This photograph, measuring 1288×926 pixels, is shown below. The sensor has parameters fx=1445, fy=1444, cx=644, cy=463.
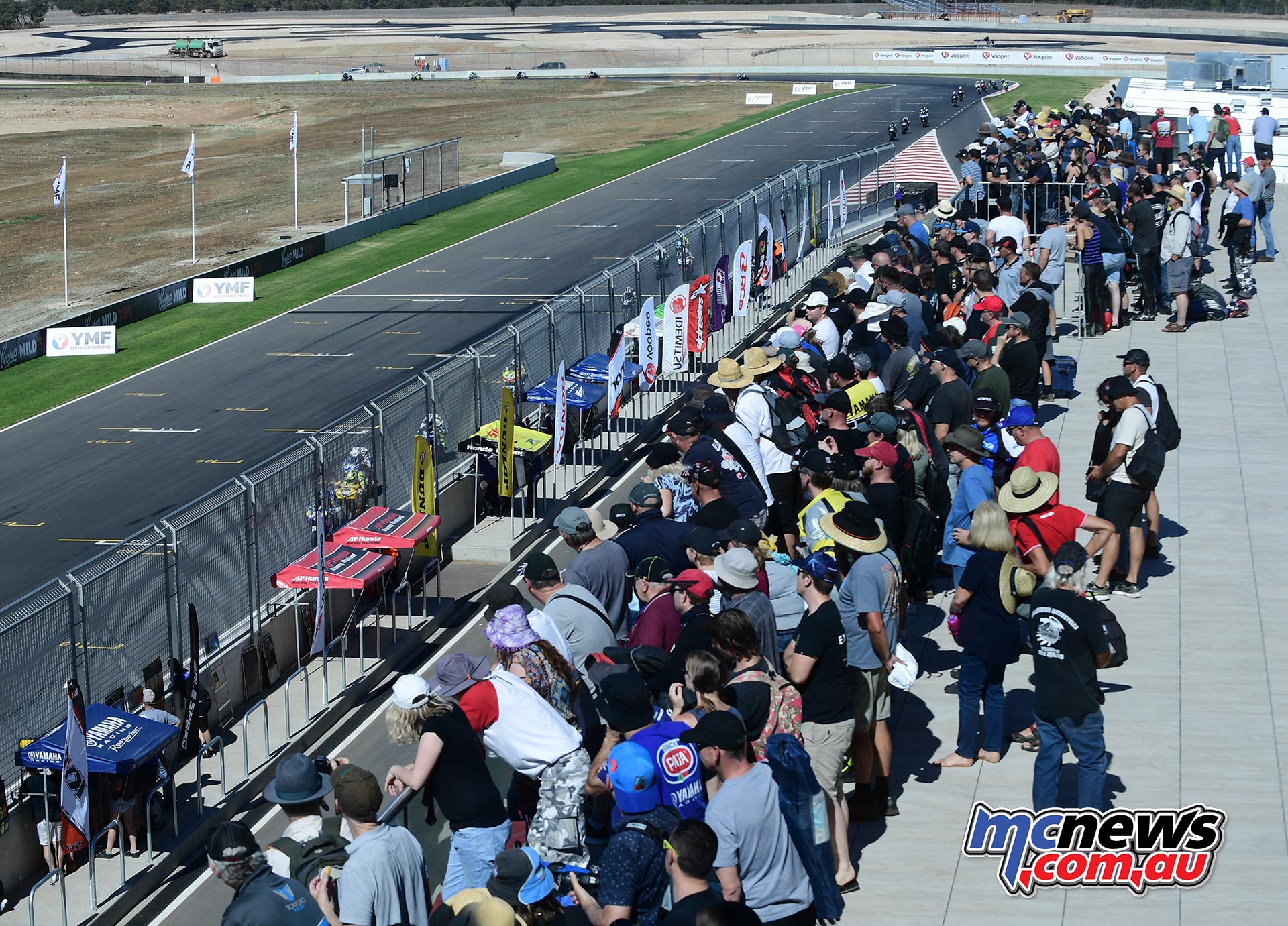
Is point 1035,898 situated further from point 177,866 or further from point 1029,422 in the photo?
point 177,866

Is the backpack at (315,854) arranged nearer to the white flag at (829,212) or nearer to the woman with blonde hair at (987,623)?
the woman with blonde hair at (987,623)

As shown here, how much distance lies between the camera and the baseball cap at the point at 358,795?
20.4 feet

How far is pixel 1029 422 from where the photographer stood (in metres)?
11.6

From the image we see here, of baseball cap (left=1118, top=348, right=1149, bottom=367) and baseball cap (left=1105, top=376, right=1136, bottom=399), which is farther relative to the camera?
baseball cap (left=1118, top=348, right=1149, bottom=367)

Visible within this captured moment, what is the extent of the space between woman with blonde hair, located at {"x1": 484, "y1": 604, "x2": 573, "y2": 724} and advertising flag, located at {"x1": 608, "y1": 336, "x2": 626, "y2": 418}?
948cm

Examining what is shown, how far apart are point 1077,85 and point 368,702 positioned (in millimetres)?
72553

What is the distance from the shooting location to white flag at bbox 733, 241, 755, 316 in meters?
21.6

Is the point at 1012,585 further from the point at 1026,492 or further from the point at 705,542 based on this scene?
the point at 705,542

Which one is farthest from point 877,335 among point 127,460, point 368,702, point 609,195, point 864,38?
point 864,38

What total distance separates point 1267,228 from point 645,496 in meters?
19.3

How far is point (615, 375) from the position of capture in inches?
678

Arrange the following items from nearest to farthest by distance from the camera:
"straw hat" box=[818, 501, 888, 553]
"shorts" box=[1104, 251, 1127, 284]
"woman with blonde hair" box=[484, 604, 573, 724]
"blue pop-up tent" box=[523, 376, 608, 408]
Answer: "woman with blonde hair" box=[484, 604, 573, 724]
"straw hat" box=[818, 501, 888, 553]
"blue pop-up tent" box=[523, 376, 608, 408]
"shorts" box=[1104, 251, 1127, 284]

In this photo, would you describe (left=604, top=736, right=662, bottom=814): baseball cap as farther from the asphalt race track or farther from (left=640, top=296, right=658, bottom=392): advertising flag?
the asphalt race track

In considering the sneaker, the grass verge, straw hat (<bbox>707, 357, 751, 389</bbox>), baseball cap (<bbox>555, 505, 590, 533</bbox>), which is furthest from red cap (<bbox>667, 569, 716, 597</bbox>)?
the grass verge
